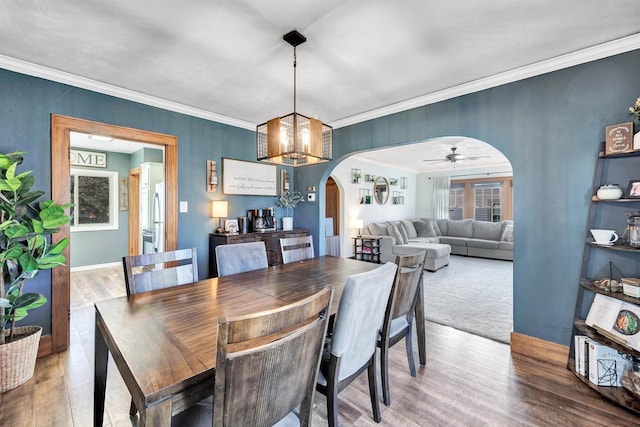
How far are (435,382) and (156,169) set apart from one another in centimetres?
545

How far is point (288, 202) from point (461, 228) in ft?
18.1

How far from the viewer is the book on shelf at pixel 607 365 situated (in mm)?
1901

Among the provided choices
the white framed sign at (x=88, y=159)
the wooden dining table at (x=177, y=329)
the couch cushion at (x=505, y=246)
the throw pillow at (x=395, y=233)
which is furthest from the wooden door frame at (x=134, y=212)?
the couch cushion at (x=505, y=246)

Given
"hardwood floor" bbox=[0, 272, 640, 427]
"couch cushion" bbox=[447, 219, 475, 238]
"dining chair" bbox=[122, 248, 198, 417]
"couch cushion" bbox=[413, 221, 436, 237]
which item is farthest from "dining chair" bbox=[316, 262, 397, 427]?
"couch cushion" bbox=[447, 219, 475, 238]

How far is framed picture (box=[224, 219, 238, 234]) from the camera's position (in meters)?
3.71

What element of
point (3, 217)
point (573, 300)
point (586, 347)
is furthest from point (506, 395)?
point (3, 217)

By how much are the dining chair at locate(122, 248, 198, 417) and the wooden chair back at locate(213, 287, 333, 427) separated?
1170mm

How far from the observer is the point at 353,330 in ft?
4.46

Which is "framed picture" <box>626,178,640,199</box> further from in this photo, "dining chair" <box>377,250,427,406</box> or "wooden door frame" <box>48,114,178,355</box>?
"wooden door frame" <box>48,114,178,355</box>

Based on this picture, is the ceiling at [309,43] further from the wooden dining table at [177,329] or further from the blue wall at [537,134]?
the wooden dining table at [177,329]

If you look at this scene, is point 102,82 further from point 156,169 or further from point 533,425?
point 533,425

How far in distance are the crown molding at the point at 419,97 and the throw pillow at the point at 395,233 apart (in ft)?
11.3

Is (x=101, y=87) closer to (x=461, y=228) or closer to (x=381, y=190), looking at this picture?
(x=381, y=190)

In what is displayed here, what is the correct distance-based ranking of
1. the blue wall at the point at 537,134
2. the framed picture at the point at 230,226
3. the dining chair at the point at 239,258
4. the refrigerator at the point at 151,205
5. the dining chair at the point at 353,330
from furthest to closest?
the refrigerator at the point at 151,205, the framed picture at the point at 230,226, the dining chair at the point at 239,258, the blue wall at the point at 537,134, the dining chair at the point at 353,330
